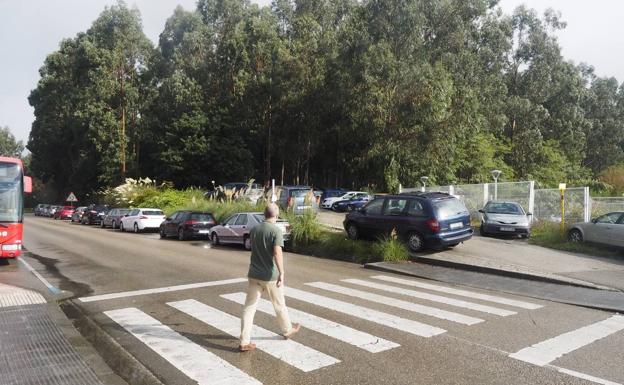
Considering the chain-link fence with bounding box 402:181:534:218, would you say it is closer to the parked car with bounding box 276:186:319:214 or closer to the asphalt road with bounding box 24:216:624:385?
the parked car with bounding box 276:186:319:214

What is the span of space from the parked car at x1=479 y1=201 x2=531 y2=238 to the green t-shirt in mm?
14345

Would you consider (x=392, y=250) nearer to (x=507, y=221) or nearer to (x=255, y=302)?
(x=507, y=221)

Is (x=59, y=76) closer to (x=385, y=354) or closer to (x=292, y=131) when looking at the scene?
(x=292, y=131)

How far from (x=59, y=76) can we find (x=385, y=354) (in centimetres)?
6506

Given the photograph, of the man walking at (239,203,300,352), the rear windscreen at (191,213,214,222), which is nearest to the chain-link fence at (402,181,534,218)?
the rear windscreen at (191,213,214,222)

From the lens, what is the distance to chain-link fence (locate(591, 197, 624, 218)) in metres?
19.3

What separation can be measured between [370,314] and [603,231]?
35.7 feet

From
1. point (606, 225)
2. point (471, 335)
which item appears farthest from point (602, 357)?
point (606, 225)

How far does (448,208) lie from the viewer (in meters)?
14.2

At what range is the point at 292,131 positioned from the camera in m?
47.3

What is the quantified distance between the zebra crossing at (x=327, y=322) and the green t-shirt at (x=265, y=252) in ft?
2.94

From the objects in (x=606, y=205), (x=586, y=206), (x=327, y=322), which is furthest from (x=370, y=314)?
(x=606, y=205)

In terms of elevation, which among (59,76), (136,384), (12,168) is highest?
(59,76)

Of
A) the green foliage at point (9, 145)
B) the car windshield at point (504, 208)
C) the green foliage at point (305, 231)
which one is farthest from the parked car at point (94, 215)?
the green foliage at point (9, 145)
